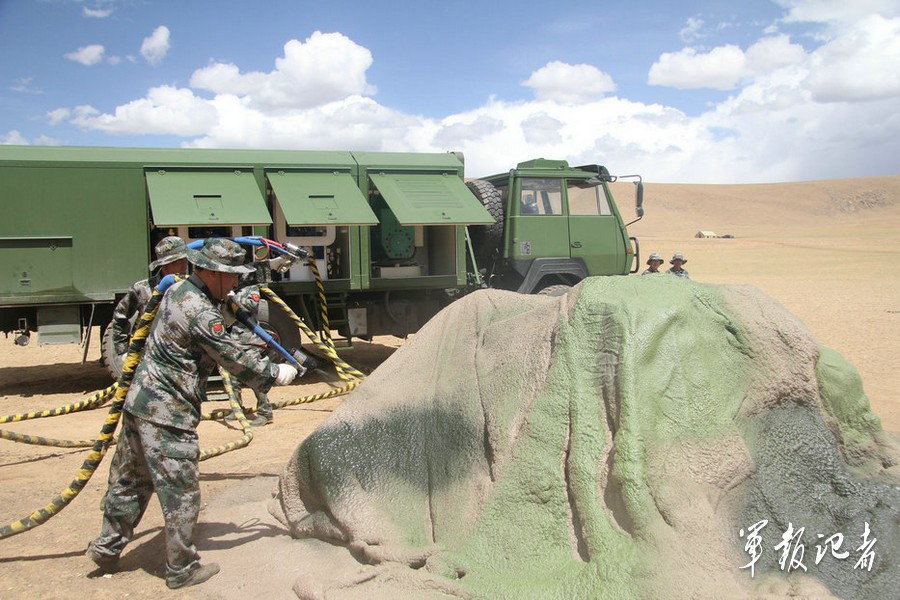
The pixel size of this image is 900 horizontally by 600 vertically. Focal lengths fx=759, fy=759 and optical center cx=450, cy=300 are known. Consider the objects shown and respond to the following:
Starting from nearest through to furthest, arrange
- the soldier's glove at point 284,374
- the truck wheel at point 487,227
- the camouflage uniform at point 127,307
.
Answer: the soldier's glove at point 284,374, the camouflage uniform at point 127,307, the truck wheel at point 487,227

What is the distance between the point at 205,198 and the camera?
9352mm

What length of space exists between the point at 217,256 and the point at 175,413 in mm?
927

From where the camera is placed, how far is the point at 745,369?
14.2 ft

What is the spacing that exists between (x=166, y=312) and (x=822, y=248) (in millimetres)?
35110

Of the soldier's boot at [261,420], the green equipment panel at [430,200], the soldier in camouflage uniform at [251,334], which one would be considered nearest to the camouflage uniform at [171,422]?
the soldier in camouflage uniform at [251,334]

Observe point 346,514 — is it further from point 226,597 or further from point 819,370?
point 819,370

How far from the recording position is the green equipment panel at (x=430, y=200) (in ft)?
32.4

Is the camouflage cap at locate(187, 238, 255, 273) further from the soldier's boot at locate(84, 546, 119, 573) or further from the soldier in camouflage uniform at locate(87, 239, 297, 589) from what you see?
the soldier's boot at locate(84, 546, 119, 573)

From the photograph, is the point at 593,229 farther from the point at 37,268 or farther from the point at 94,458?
the point at 94,458

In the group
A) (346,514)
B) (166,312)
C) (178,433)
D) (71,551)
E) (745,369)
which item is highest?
(166,312)

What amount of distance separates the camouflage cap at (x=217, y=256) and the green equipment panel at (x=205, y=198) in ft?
15.3

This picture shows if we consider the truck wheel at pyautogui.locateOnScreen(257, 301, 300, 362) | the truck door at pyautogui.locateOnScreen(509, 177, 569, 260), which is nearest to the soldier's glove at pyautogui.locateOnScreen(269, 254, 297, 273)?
the truck wheel at pyautogui.locateOnScreen(257, 301, 300, 362)

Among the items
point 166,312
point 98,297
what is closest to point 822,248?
point 98,297

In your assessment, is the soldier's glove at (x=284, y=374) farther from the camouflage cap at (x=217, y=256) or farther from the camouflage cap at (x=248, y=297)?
the camouflage cap at (x=248, y=297)
